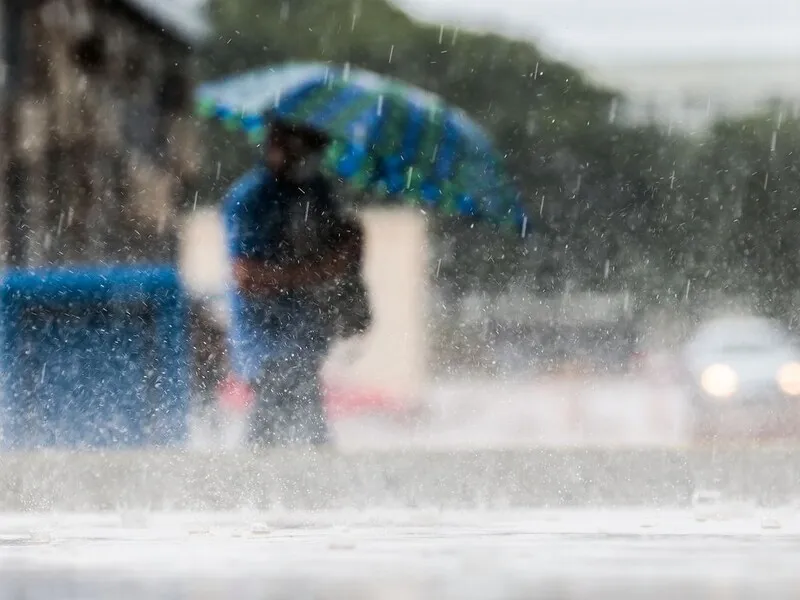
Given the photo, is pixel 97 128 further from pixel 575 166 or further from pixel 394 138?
pixel 575 166

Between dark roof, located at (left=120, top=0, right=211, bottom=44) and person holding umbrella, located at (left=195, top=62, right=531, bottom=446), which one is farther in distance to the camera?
dark roof, located at (left=120, top=0, right=211, bottom=44)

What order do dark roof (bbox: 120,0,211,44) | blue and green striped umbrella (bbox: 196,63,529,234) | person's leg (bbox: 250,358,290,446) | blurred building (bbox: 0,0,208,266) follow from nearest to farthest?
1. person's leg (bbox: 250,358,290,446)
2. blue and green striped umbrella (bbox: 196,63,529,234)
3. blurred building (bbox: 0,0,208,266)
4. dark roof (bbox: 120,0,211,44)

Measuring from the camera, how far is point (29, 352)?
104 inches

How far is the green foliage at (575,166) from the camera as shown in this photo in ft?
8.87

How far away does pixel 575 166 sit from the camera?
2889mm

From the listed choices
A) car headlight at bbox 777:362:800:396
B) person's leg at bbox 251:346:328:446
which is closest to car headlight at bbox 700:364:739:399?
car headlight at bbox 777:362:800:396

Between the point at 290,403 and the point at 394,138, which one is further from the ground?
the point at 394,138

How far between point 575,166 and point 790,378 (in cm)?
75

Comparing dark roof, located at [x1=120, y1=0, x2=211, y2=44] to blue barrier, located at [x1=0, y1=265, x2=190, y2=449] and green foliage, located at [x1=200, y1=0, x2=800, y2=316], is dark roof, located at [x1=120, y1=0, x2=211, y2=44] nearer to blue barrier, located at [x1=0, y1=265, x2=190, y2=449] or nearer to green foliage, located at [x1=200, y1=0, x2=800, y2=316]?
green foliage, located at [x1=200, y1=0, x2=800, y2=316]

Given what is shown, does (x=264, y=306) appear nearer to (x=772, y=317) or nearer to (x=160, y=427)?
(x=160, y=427)

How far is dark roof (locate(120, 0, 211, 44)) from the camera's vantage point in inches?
121

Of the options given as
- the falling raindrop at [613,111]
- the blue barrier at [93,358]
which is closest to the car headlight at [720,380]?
the falling raindrop at [613,111]

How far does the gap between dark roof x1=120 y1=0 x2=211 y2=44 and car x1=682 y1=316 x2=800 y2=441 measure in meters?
1.56

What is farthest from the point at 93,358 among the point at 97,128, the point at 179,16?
the point at 179,16
